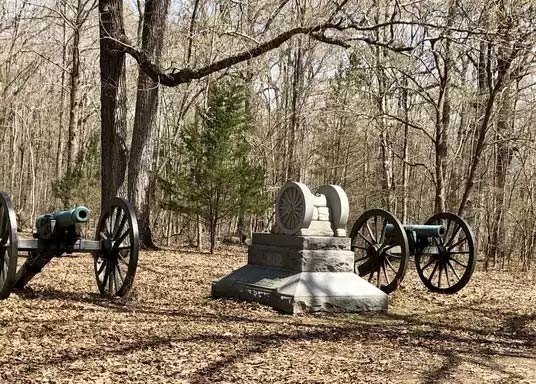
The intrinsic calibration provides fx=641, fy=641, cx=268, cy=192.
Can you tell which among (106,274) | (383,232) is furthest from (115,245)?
(383,232)

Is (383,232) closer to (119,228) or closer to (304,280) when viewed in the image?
(304,280)

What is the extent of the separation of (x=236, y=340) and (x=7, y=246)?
3261 mm

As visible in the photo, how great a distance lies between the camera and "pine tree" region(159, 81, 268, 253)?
18.2 metres

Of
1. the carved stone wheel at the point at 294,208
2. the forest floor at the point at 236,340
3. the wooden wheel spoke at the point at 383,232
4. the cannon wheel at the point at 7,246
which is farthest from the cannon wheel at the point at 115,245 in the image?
the wooden wheel spoke at the point at 383,232

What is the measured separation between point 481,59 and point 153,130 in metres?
11.0

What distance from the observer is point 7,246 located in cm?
786

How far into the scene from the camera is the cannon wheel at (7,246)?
734 cm

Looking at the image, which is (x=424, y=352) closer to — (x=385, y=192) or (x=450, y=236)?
(x=450, y=236)

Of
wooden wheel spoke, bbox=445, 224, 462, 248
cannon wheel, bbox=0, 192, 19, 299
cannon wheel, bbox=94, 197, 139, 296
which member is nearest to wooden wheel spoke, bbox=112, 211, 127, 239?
cannon wheel, bbox=94, 197, 139, 296

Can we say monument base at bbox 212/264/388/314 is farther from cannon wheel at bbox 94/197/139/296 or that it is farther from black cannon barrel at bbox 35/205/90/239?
black cannon barrel at bbox 35/205/90/239

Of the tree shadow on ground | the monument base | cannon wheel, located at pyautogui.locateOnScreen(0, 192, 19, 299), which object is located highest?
cannon wheel, located at pyautogui.locateOnScreen(0, 192, 19, 299)

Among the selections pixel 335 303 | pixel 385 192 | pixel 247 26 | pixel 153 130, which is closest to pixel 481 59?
pixel 385 192

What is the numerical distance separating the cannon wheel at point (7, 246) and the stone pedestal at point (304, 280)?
318 cm

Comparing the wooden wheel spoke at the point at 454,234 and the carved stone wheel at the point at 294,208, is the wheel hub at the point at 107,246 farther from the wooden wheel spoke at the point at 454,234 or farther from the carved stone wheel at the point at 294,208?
the wooden wheel spoke at the point at 454,234
